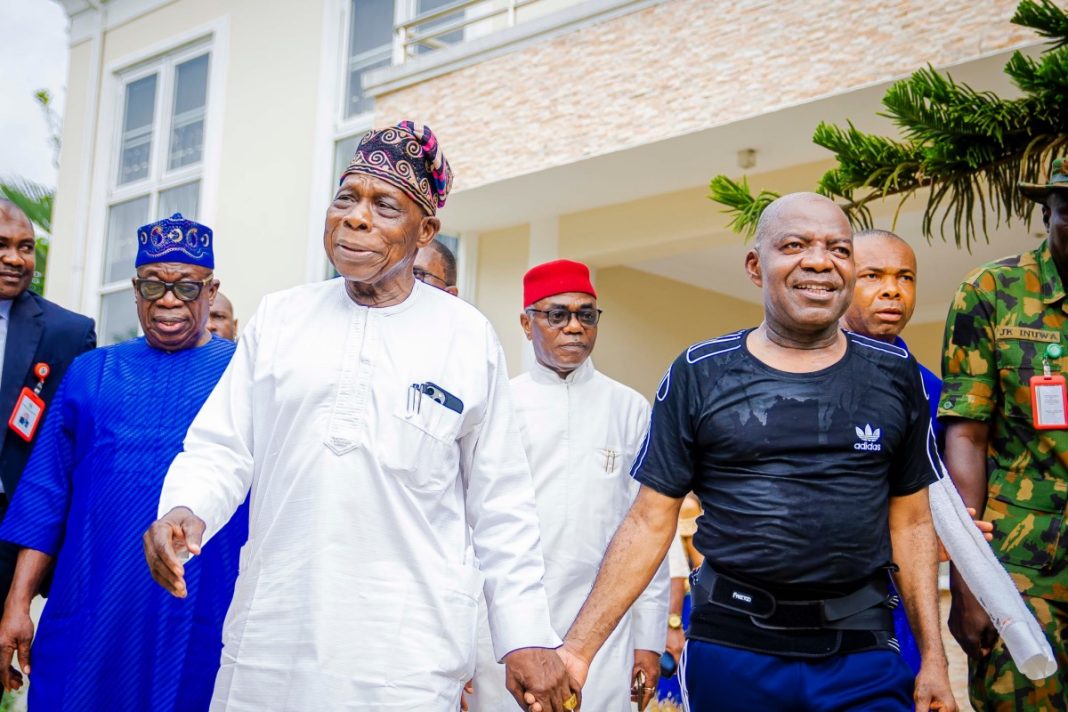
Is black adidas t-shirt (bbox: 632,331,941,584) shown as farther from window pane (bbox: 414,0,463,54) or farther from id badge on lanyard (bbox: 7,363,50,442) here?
window pane (bbox: 414,0,463,54)

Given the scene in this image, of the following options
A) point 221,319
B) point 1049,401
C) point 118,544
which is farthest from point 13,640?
point 1049,401

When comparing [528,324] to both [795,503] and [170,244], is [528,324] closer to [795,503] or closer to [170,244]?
[170,244]

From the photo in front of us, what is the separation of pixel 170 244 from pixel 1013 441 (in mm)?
3081

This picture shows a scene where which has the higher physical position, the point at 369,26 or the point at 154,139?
the point at 369,26

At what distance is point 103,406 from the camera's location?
431 centimetres

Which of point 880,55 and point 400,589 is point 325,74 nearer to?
point 880,55

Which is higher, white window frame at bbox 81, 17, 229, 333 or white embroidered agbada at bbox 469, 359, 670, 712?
white window frame at bbox 81, 17, 229, 333

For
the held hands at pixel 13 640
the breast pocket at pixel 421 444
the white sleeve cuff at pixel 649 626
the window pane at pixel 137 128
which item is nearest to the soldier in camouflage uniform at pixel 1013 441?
the white sleeve cuff at pixel 649 626

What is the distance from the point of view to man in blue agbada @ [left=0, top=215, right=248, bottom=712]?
13.3 ft

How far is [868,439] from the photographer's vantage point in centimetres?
307

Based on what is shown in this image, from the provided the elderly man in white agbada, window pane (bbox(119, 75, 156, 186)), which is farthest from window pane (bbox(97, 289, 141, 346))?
the elderly man in white agbada

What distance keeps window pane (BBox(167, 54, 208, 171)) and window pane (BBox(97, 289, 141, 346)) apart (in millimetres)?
1906

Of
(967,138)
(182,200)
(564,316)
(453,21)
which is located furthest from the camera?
(182,200)

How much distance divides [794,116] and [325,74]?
6.81m
